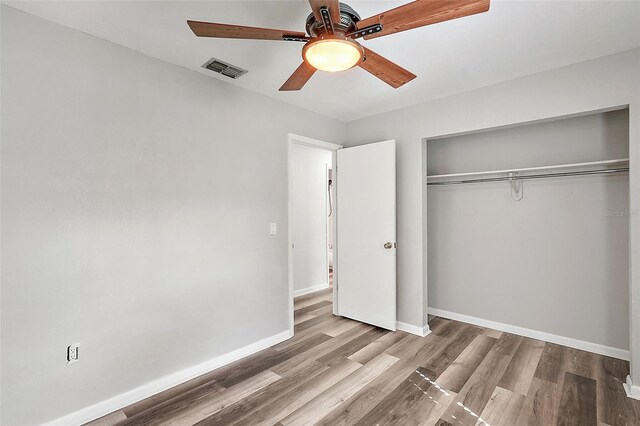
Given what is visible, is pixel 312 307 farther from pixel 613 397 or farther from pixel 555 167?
pixel 555 167

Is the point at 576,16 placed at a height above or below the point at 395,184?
above

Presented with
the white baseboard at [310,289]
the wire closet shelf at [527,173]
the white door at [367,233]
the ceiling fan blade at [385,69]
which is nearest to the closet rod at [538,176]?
the wire closet shelf at [527,173]

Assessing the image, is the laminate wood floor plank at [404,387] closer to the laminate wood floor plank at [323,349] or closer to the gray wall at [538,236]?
the laminate wood floor plank at [323,349]

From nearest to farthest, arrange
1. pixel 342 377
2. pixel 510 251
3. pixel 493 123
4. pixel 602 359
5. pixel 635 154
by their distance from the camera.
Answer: pixel 635 154, pixel 342 377, pixel 602 359, pixel 493 123, pixel 510 251

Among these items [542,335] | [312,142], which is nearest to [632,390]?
[542,335]

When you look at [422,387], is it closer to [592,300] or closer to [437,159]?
[592,300]

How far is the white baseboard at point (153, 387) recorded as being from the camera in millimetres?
2018

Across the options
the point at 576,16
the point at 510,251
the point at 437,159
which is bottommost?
the point at 510,251

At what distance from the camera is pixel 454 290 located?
150 inches

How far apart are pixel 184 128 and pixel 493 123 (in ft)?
9.22

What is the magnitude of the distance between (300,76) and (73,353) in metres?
2.34

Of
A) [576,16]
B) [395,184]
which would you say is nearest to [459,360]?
[395,184]

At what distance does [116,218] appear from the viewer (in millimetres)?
2195

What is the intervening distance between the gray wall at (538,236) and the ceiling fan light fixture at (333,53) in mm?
2570
